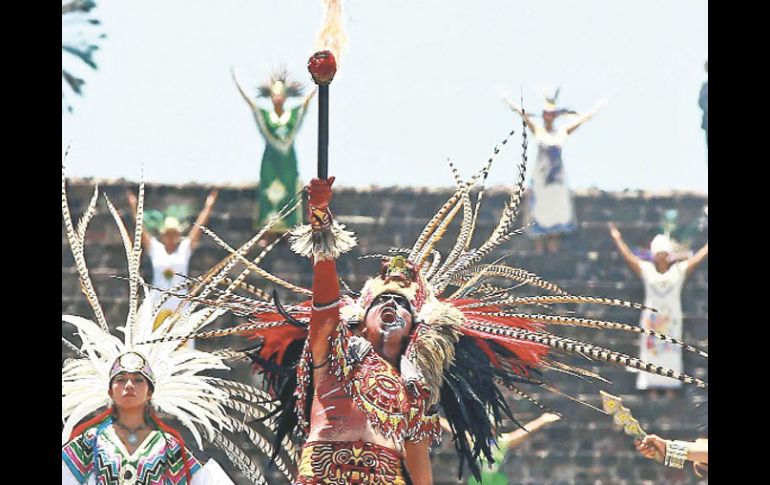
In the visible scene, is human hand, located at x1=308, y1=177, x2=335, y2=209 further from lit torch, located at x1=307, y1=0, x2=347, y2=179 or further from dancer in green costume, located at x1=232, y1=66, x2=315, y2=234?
dancer in green costume, located at x1=232, y1=66, x2=315, y2=234

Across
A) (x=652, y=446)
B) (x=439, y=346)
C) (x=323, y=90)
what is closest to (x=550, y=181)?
(x=652, y=446)

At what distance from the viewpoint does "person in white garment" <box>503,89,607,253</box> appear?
12977mm

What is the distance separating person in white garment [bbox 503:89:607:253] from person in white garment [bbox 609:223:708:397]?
43cm

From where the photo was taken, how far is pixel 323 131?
→ 838 centimetres

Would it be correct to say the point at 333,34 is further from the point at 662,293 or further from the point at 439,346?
the point at 662,293

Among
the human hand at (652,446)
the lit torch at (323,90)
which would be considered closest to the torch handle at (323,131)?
the lit torch at (323,90)

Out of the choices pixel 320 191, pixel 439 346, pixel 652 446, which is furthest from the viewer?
pixel 652 446

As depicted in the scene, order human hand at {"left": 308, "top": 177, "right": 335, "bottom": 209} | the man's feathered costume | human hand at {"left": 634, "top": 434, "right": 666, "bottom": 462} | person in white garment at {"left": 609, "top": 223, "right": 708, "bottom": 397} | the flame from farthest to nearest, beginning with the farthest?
person in white garment at {"left": 609, "top": 223, "right": 708, "bottom": 397}
human hand at {"left": 634, "top": 434, "right": 666, "bottom": 462}
the man's feathered costume
the flame
human hand at {"left": 308, "top": 177, "right": 335, "bottom": 209}

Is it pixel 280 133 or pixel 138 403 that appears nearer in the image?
pixel 138 403

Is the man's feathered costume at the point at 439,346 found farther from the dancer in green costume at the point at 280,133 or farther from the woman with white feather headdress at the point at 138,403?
the dancer in green costume at the point at 280,133

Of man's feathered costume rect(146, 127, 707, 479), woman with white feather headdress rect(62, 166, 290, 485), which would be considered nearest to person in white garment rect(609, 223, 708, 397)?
man's feathered costume rect(146, 127, 707, 479)

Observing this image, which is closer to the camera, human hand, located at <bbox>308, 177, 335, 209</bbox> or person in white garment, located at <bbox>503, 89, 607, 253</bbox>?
human hand, located at <bbox>308, 177, 335, 209</bbox>

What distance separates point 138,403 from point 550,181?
4.13 meters

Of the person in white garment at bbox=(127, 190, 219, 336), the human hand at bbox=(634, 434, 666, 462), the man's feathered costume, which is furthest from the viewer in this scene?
the person in white garment at bbox=(127, 190, 219, 336)
